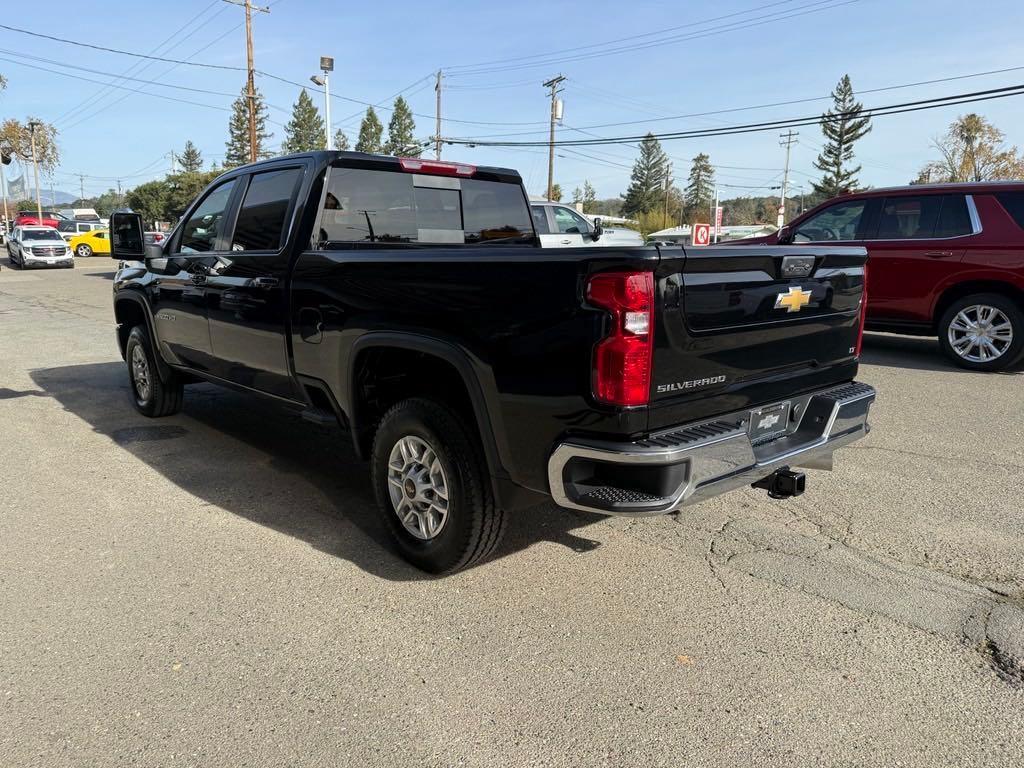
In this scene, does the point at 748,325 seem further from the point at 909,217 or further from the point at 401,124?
the point at 401,124

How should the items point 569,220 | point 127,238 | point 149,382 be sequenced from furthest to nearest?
point 569,220, point 149,382, point 127,238

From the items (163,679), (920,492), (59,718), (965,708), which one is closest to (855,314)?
(920,492)

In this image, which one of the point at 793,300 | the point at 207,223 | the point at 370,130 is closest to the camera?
the point at 793,300

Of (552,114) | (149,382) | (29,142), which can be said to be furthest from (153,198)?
(149,382)

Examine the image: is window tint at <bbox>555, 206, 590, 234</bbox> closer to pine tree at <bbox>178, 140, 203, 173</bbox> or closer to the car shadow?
the car shadow

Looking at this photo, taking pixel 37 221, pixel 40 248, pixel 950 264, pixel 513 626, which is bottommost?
pixel 513 626

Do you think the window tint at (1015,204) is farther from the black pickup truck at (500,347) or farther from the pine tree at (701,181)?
the pine tree at (701,181)

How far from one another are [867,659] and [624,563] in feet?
3.76

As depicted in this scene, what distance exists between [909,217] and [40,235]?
3118cm

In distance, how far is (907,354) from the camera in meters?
9.41

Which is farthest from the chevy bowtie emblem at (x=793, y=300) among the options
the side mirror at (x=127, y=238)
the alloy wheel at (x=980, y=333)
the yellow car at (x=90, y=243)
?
the yellow car at (x=90, y=243)

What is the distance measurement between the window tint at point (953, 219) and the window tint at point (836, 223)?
89cm

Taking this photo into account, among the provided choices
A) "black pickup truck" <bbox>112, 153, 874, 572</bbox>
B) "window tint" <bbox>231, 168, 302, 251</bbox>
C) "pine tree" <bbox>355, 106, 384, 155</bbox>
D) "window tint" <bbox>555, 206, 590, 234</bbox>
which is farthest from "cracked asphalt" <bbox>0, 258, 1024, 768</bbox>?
"pine tree" <bbox>355, 106, 384, 155</bbox>

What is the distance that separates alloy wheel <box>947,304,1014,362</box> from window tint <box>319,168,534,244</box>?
567cm
